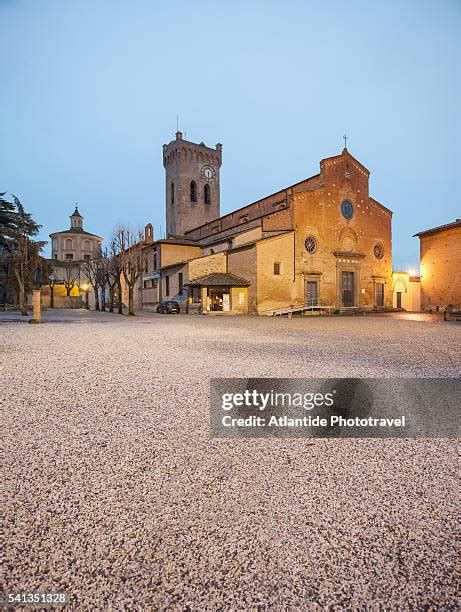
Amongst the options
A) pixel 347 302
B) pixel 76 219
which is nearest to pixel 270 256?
pixel 347 302

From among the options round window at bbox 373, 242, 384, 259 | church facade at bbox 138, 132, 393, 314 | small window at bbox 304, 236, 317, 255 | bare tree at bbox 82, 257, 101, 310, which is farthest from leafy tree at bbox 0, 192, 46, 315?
round window at bbox 373, 242, 384, 259

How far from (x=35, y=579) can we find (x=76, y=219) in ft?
296

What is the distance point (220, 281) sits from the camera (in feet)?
93.0

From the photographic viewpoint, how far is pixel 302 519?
7.07ft

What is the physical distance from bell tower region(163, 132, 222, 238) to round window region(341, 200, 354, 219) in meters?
25.2

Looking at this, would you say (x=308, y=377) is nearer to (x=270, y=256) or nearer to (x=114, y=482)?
(x=114, y=482)

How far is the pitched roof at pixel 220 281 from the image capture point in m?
28.2

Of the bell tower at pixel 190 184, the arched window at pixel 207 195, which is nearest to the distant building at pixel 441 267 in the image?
the bell tower at pixel 190 184

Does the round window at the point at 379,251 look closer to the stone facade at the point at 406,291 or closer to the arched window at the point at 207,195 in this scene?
the stone facade at the point at 406,291

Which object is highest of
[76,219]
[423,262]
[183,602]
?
[76,219]

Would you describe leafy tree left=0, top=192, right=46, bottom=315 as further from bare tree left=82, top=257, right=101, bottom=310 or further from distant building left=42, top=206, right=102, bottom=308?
distant building left=42, top=206, right=102, bottom=308

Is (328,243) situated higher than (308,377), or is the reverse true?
(328,243)

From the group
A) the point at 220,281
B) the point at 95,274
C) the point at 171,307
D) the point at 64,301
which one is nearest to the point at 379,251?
the point at 220,281

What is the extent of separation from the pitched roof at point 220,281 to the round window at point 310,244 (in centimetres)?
713
